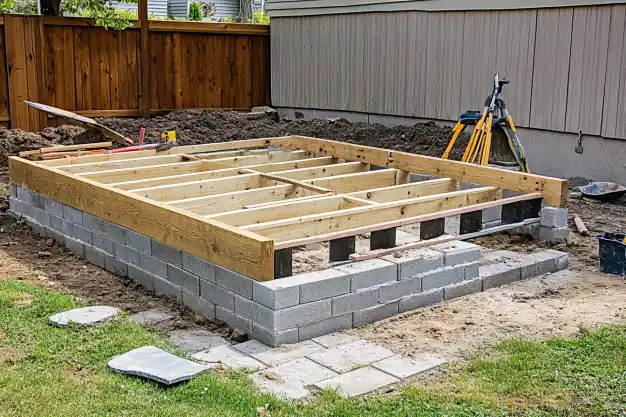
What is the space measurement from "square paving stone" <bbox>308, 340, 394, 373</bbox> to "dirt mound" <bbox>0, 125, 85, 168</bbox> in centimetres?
756

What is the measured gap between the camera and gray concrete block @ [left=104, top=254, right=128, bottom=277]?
232 inches

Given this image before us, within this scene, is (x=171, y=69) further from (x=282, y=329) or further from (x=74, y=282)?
(x=282, y=329)

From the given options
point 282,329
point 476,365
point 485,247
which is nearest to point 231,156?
point 485,247

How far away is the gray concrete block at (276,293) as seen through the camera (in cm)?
447

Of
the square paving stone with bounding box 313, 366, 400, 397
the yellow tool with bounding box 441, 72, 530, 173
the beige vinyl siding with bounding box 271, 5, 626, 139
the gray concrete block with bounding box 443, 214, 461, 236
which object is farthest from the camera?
Result: the beige vinyl siding with bounding box 271, 5, 626, 139

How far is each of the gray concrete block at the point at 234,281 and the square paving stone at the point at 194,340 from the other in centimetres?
31

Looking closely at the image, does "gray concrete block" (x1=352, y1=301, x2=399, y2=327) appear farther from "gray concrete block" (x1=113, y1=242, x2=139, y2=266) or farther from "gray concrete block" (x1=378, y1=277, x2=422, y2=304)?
"gray concrete block" (x1=113, y1=242, x2=139, y2=266)

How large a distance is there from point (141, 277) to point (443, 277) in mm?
2259

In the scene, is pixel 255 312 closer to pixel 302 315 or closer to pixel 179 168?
pixel 302 315

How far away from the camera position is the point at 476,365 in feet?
13.6

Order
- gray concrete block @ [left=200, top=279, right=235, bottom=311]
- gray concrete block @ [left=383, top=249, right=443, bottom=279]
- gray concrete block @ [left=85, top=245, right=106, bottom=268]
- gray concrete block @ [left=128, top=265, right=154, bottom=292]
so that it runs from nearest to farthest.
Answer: gray concrete block @ [left=200, top=279, right=235, bottom=311] → gray concrete block @ [left=383, top=249, right=443, bottom=279] → gray concrete block @ [left=128, top=265, right=154, bottom=292] → gray concrete block @ [left=85, top=245, right=106, bottom=268]

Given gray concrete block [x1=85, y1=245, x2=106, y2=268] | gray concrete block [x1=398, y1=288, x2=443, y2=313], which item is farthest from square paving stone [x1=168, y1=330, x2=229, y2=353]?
gray concrete block [x1=85, y1=245, x2=106, y2=268]

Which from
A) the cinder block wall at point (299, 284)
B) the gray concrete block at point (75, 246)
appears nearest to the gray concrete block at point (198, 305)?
the cinder block wall at point (299, 284)

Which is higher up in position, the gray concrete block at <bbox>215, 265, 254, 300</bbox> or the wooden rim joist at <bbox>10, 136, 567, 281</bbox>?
the wooden rim joist at <bbox>10, 136, 567, 281</bbox>
